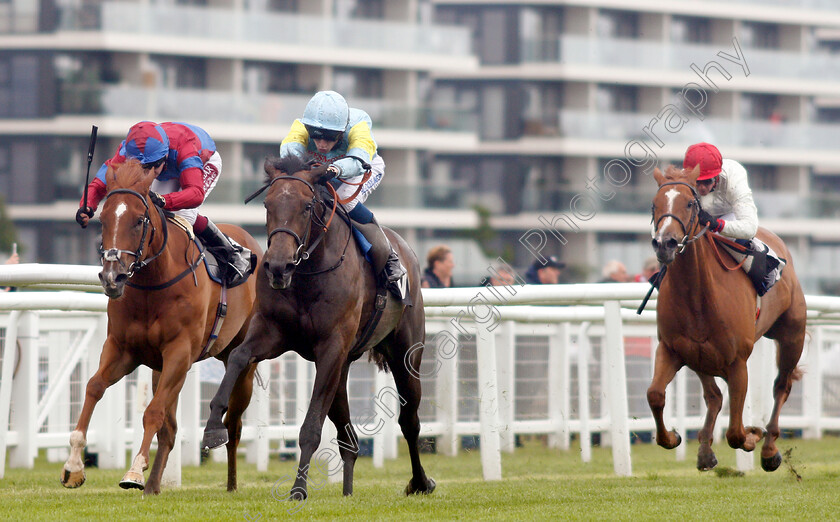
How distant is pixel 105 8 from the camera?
3125 centimetres

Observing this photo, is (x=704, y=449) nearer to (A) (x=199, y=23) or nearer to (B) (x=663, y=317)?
(B) (x=663, y=317)

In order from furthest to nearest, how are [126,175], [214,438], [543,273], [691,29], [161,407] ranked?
[691,29]
[543,273]
[161,407]
[126,175]
[214,438]

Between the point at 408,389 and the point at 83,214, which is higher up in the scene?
the point at 83,214

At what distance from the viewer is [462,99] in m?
41.0

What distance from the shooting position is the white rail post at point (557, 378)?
33.6 ft

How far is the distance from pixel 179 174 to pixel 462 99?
34259mm

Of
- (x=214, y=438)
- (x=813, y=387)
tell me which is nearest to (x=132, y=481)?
(x=214, y=438)

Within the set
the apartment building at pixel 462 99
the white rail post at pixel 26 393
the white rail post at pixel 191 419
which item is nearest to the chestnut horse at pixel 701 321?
the white rail post at pixel 191 419

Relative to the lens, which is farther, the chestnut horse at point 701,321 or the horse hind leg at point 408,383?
the horse hind leg at point 408,383

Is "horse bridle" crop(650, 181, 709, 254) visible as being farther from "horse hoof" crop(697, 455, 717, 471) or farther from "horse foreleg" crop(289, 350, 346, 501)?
"horse foreleg" crop(289, 350, 346, 501)

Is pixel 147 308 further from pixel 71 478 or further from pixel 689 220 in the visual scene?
pixel 689 220

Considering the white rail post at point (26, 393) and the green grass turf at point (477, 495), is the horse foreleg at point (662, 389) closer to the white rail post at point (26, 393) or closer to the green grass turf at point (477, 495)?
the green grass turf at point (477, 495)

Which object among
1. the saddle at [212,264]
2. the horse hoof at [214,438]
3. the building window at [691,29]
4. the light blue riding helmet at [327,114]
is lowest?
the horse hoof at [214,438]

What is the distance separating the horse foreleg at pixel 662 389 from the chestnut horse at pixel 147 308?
239 cm
